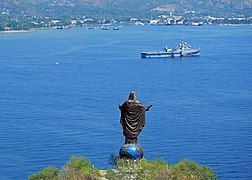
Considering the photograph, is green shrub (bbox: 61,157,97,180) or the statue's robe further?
green shrub (bbox: 61,157,97,180)

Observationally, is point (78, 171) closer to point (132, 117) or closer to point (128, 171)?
point (128, 171)

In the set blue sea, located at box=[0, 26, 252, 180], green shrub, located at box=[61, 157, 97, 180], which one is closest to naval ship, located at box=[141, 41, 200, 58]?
blue sea, located at box=[0, 26, 252, 180]

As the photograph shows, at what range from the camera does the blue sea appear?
35.5m

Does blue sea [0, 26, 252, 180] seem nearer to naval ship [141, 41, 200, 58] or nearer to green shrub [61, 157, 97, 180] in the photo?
naval ship [141, 41, 200, 58]

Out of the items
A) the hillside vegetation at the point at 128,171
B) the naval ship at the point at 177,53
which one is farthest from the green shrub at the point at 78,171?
the naval ship at the point at 177,53

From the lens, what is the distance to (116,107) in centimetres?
4778

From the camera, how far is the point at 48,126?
42156 millimetres

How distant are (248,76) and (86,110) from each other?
22.6m

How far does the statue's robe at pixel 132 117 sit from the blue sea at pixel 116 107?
22196 mm

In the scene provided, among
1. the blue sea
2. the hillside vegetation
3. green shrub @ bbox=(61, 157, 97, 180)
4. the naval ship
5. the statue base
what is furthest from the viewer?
the naval ship

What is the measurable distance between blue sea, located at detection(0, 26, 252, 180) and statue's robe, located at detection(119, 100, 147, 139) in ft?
72.8

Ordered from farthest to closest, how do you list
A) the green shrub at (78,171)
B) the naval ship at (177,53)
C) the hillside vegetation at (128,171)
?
the naval ship at (177,53), the green shrub at (78,171), the hillside vegetation at (128,171)

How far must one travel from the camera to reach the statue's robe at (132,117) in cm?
995

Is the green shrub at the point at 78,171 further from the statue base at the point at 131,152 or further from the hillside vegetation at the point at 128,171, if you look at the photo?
the statue base at the point at 131,152
